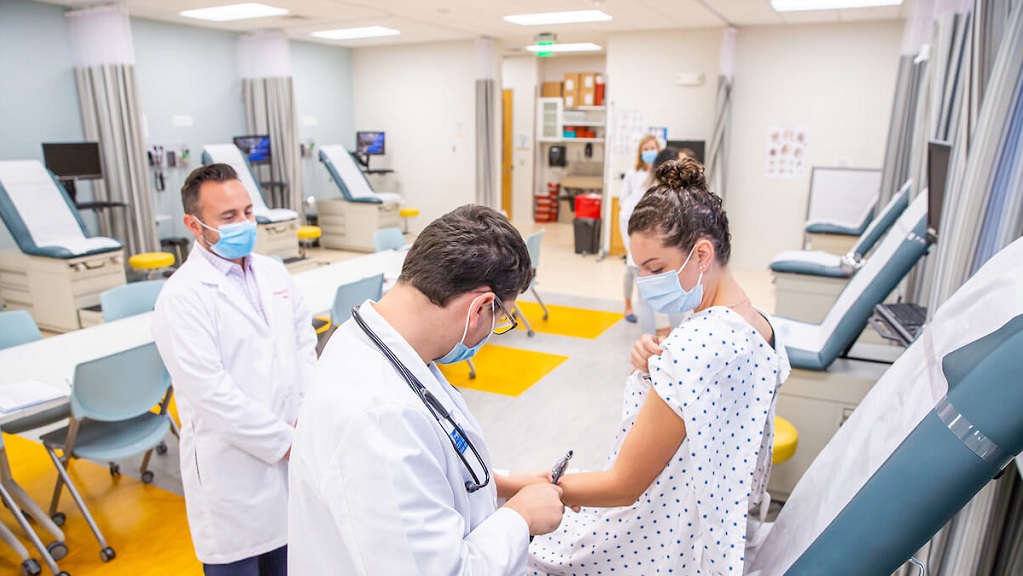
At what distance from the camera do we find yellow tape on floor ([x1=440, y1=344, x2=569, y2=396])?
4.31 metres

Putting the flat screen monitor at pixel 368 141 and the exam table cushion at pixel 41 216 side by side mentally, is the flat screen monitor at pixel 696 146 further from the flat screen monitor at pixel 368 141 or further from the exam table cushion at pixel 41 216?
the exam table cushion at pixel 41 216

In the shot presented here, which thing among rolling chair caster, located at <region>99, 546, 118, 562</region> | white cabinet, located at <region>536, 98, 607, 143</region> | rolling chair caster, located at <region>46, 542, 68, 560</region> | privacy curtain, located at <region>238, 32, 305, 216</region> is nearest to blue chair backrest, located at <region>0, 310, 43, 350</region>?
rolling chair caster, located at <region>46, 542, 68, 560</region>

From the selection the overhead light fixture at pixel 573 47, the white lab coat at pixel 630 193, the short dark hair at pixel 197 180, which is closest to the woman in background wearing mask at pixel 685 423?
the short dark hair at pixel 197 180

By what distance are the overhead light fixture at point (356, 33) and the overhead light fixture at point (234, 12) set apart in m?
1.30

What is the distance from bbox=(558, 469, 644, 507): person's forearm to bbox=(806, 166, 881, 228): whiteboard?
6402mm

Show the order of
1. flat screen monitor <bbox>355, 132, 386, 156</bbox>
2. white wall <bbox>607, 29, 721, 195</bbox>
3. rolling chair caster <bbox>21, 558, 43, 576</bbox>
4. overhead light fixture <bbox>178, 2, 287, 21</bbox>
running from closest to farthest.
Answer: rolling chair caster <bbox>21, 558, 43, 576</bbox>
overhead light fixture <bbox>178, 2, 287, 21</bbox>
white wall <bbox>607, 29, 721, 195</bbox>
flat screen monitor <bbox>355, 132, 386, 156</bbox>

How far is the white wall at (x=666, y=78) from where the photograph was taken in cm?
755

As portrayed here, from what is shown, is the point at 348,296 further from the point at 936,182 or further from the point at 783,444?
the point at 936,182

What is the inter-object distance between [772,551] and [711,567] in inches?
7.9

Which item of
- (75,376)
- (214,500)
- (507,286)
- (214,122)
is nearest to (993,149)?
(507,286)

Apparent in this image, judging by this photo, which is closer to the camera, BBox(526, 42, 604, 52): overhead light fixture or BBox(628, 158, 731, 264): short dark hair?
BBox(628, 158, 731, 264): short dark hair

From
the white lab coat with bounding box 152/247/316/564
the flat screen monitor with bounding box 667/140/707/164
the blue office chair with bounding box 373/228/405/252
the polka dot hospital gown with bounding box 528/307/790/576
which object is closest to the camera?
the polka dot hospital gown with bounding box 528/307/790/576

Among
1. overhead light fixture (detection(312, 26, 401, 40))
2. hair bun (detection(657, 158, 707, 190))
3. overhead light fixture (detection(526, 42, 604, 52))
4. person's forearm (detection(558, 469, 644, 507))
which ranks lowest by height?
person's forearm (detection(558, 469, 644, 507))

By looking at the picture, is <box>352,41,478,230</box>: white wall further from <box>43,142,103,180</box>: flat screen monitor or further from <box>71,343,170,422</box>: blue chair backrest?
<box>71,343,170,422</box>: blue chair backrest
